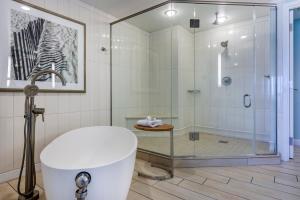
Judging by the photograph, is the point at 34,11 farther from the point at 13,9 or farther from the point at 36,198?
the point at 36,198

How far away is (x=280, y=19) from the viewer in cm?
243

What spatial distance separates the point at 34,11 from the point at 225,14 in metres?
2.75

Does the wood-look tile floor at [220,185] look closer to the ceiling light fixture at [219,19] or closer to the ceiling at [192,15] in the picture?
the ceiling at [192,15]

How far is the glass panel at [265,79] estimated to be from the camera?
251 centimetres

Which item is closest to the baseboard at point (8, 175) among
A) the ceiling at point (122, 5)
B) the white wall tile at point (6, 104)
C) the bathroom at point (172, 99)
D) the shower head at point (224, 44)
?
the bathroom at point (172, 99)

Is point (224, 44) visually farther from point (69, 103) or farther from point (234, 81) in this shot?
point (69, 103)

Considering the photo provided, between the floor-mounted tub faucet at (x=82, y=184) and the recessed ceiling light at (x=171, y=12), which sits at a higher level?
the recessed ceiling light at (x=171, y=12)

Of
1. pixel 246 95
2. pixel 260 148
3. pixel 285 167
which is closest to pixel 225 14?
pixel 246 95

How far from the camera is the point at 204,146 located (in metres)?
2.78

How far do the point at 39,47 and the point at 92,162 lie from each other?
1.45 metres

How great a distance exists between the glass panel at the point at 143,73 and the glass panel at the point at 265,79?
148cm

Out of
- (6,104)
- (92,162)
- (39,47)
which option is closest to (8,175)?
(6,104)

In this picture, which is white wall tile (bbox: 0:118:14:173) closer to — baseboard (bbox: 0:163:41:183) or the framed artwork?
baseboard (bbox: 0:163:41:183)

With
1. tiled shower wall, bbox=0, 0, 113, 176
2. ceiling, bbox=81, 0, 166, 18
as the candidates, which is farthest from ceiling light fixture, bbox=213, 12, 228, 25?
tiled shower wall, bbox=0, 0, 113, 176
